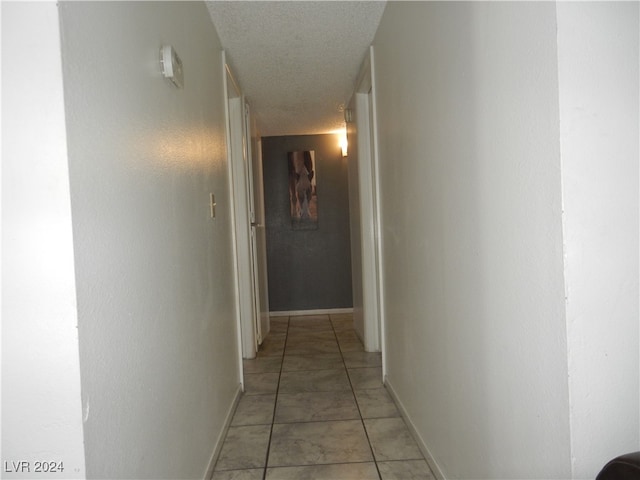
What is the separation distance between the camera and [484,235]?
1274 millimetres

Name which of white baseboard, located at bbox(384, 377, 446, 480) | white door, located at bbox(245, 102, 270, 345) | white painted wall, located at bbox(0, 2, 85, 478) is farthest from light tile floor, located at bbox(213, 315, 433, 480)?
white painted wall, located at bbox(0, 2, 85, 478)

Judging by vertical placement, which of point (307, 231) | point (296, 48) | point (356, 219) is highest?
point (296, 48)

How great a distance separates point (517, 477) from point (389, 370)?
1781 millimetres

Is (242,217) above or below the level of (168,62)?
below

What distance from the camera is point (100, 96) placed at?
1.01m

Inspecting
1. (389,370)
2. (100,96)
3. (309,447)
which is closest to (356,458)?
(309,447)

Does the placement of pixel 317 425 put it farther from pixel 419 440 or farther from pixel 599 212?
pixel 599 212

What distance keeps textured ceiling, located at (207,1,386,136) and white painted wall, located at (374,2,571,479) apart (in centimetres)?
49

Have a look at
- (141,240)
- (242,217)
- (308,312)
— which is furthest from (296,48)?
(308,312)

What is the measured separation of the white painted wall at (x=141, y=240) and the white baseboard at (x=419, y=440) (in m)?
0.92

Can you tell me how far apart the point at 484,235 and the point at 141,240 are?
3.02 ft

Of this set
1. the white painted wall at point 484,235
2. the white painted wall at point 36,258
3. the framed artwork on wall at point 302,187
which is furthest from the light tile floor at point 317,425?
the framed artwork on wall at point 302,187

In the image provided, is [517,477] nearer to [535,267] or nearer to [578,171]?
[535,267]

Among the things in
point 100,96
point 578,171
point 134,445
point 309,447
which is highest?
point 100,96
